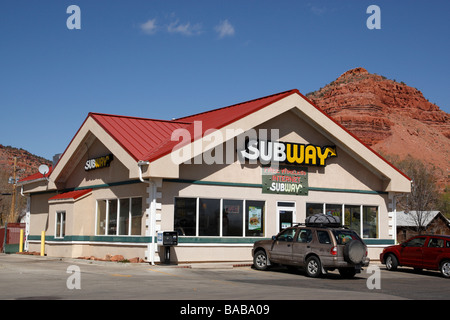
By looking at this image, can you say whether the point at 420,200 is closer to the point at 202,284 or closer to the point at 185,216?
the point at 185,216

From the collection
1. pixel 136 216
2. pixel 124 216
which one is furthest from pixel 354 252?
pixel 124 216

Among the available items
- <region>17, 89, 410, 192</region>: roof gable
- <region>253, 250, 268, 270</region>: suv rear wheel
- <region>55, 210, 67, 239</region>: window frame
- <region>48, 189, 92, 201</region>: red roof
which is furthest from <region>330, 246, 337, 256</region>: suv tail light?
<region>55, 210, 67, 239</region>: window frame

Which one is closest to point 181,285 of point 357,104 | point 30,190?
point 30,190

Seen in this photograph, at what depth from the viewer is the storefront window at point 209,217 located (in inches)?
916

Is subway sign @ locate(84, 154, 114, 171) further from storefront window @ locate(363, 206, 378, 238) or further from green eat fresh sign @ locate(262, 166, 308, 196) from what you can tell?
storefront window @ locate(363, 206, 378, 238)

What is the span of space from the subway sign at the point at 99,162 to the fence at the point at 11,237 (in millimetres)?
9583

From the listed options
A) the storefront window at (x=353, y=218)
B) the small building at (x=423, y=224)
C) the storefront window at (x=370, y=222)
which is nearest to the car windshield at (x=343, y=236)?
the storefront window at (x=353, y=218)

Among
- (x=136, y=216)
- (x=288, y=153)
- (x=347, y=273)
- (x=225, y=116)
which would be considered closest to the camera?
(x=347, y=273)

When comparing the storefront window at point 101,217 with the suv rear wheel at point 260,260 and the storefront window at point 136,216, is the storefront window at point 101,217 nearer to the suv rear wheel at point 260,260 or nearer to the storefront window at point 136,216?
the storefront window at point 136,216

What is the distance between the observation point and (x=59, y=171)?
28.3m

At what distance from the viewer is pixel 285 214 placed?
83.9 ft

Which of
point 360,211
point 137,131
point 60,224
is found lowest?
point 60,224

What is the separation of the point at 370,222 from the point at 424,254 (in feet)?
21.0
